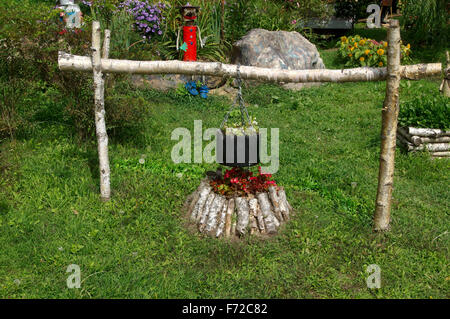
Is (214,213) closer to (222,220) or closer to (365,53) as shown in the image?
(222,220)

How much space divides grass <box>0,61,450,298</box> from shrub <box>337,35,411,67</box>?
519cm

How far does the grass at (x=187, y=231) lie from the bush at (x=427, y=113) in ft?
2.05

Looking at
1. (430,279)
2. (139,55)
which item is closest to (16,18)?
(139,55)

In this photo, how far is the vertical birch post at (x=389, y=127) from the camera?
4.78m

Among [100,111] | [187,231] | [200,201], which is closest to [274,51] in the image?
[100,111]

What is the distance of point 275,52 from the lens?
1177cm

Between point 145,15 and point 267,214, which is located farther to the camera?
point 145,15

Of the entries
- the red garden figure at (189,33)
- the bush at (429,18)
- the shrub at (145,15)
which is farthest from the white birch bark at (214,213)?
the bush at (429,18)

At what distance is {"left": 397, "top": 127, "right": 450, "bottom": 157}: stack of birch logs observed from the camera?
7539 mm

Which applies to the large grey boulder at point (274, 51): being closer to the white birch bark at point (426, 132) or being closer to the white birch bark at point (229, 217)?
the white birch bark at point (426, 132)

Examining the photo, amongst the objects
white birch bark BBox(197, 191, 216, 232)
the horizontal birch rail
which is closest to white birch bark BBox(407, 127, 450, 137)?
the horizontal birch rail

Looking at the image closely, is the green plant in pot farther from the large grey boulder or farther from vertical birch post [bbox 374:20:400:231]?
the large grey boulder

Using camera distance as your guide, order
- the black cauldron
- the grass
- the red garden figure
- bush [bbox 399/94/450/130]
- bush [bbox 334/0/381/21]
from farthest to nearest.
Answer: bush [bbox 334/0/381/21]
the red garden figure
bush [bbox 399/94/450/130]
the black cauldron
the grass

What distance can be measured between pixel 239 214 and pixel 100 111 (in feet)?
7.16
